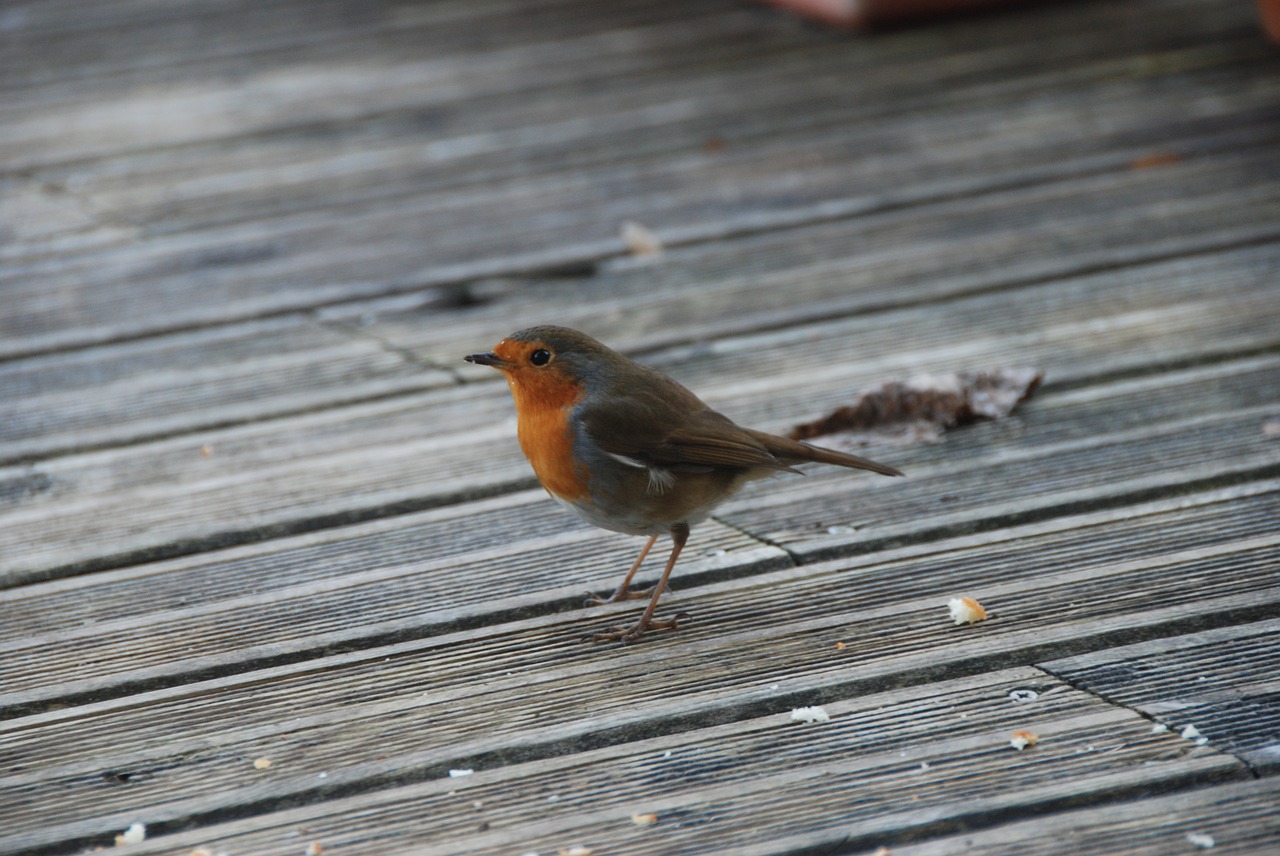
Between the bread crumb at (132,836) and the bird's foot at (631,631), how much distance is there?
85 centimetres

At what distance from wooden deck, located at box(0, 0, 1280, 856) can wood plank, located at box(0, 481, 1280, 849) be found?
0.01m

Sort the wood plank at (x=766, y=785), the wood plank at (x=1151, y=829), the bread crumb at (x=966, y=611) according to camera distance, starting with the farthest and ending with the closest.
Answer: the bread crumb at (x=966, y=611) < the wood plank at (x=766, y=785) < the wood plank at (x=1151, y=829)

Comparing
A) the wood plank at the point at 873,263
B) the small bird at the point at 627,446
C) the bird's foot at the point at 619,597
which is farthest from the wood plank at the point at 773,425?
the bird's foot at the point at 619,597

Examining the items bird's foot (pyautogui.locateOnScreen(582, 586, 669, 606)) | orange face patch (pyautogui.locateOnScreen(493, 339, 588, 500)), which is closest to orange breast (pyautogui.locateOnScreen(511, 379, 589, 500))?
orange face patch (pyautogui.locateOnScreen(493, 339, 588, 500))

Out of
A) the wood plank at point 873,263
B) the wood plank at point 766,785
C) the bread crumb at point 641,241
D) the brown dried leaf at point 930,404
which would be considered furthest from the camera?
the bread crumb at point 641,241

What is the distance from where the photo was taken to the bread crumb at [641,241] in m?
4.68

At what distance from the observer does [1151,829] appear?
2.03 metres

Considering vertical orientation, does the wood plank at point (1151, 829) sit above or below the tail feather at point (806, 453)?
below

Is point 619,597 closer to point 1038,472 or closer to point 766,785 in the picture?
point 766,785

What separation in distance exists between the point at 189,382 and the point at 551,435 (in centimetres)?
145

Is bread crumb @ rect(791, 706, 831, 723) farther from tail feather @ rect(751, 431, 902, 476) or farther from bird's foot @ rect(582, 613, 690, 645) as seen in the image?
tail feather @ rect(751, 431, 902, 476)

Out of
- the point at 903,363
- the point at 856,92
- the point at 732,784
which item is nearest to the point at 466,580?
the point at 732,784

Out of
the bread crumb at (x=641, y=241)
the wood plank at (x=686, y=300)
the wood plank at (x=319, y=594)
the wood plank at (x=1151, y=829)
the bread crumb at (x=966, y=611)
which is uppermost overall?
the bread crumb at (x=641, y=241)

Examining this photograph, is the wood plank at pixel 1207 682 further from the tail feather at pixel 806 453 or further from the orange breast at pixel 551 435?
the orange breast at pixel 551 435
